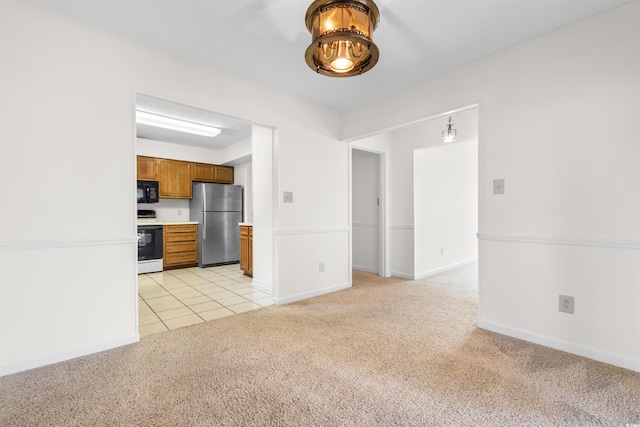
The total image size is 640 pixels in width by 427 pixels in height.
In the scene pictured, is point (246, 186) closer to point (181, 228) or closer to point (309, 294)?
point (181, 228)

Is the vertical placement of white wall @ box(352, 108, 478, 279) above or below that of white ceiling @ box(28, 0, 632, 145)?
below

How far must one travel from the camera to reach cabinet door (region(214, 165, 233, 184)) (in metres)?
6.14

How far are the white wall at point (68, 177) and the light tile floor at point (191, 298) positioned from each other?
1.90 feet

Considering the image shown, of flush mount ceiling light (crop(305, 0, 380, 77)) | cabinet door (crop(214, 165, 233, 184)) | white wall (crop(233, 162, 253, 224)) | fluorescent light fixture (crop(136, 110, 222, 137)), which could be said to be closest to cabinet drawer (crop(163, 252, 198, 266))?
white wall (crop(233, 162, 253, 224))

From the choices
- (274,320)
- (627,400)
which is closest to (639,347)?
(627,400)

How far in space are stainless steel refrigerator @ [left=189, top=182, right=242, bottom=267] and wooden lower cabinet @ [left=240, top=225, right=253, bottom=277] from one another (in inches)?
42.9

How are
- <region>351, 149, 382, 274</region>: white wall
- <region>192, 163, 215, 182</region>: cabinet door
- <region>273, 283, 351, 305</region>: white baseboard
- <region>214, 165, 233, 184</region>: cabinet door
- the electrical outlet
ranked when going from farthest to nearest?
<region>214, 165, 233, 184</region>: cabinet door < <region>192, 163, 215, 182</region>: cabinet door < <region>351, 149, 382, 274</region>: white wall < <region>273, 283, 351, 305</region>: white baseboard < the electrical outlet

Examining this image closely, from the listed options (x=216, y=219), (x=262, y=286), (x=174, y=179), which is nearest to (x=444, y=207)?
(x=262, y=286)

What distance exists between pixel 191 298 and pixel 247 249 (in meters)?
1.29

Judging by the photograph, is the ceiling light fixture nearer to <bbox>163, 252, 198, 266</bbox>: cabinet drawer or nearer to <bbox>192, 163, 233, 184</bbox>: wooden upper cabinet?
<bbox>192, 163, 233, 184</bbox>: wooden upper cabinet

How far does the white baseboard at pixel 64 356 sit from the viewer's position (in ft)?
5.87

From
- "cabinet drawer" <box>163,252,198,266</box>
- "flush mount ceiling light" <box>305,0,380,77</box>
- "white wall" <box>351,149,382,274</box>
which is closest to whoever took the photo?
"flush mount ceiling light" <box>305,0,380,77</box>

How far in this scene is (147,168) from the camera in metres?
5.22

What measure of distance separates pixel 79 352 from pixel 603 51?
4.27 metres
